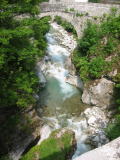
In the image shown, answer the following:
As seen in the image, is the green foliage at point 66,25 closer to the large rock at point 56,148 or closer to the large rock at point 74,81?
the large rock at point 74,81

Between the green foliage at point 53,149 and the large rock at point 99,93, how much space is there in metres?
5.30

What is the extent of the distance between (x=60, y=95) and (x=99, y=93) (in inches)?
129

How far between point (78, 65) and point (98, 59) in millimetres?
2070

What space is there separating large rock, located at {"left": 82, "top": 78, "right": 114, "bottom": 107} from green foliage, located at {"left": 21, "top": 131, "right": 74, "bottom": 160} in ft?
17.4

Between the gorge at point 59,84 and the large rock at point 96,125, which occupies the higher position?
the gorge at point 59,84

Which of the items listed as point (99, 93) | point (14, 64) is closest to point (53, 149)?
point (14, 64)

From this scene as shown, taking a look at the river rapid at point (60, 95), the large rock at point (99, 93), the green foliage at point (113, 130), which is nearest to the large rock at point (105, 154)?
the river rapid at point (60, 95)

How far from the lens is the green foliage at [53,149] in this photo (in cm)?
1311

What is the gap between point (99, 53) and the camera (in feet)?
68.3

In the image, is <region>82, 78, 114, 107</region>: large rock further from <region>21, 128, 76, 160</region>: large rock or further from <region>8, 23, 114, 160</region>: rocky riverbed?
<region>21, 128, 76, 160</region>: large rock

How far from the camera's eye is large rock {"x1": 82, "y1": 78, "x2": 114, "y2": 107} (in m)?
18.7

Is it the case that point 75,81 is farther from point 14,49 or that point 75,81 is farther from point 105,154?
point 105,154

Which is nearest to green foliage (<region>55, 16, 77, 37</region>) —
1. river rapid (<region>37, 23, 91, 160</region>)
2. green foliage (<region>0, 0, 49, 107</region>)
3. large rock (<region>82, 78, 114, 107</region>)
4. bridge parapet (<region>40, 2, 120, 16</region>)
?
bridge parapet (<region>40, 2, 120, 16</region>)

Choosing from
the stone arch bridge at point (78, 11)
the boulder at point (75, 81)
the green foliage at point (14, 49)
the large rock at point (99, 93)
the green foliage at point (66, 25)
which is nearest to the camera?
the green foliage at point (14, 49)
